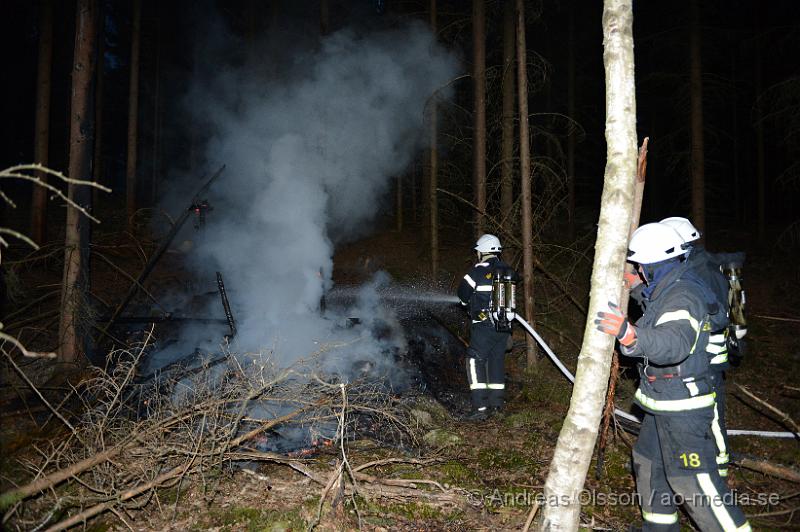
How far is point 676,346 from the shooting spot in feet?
10.1

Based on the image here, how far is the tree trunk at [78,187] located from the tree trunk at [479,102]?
6.49 meters

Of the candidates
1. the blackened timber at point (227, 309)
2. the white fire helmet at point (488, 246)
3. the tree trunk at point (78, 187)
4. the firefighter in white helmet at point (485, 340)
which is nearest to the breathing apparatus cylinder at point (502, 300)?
Result: the firefighter in white helmet at point (485, 340)

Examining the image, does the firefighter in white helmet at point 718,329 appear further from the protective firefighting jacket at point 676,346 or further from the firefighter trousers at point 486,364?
the firefighter trousers at point 486,364

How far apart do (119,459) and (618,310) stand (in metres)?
4.28

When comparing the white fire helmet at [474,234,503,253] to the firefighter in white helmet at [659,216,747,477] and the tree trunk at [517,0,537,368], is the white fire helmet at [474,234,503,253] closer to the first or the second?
the tree trunk at [517,0,537,368]

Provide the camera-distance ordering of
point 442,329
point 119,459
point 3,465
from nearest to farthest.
Answer: point 119,459 < point 3,465 < point 442,329

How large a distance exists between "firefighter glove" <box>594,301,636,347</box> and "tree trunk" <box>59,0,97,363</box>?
7054 mm

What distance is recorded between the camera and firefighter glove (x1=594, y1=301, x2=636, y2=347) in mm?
2943

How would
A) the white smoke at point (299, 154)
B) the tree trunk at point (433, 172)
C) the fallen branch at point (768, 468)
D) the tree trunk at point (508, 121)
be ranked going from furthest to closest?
the tree trunk at point (433, 172)
the white smoke at point (299, 154)
the tree trunk at point (508, 121)
the fallen branch at point (768, 468)

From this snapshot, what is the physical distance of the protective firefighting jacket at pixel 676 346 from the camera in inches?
122

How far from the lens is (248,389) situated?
449cm

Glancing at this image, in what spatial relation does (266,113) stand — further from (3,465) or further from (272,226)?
(3,465)

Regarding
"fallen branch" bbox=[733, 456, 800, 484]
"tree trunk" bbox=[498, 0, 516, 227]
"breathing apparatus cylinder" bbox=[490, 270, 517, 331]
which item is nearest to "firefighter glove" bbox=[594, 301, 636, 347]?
"fallen branch" bbox=[733, 456, 800, 484]

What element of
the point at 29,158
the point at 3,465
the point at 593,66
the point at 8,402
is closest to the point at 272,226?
the point at 8,402
